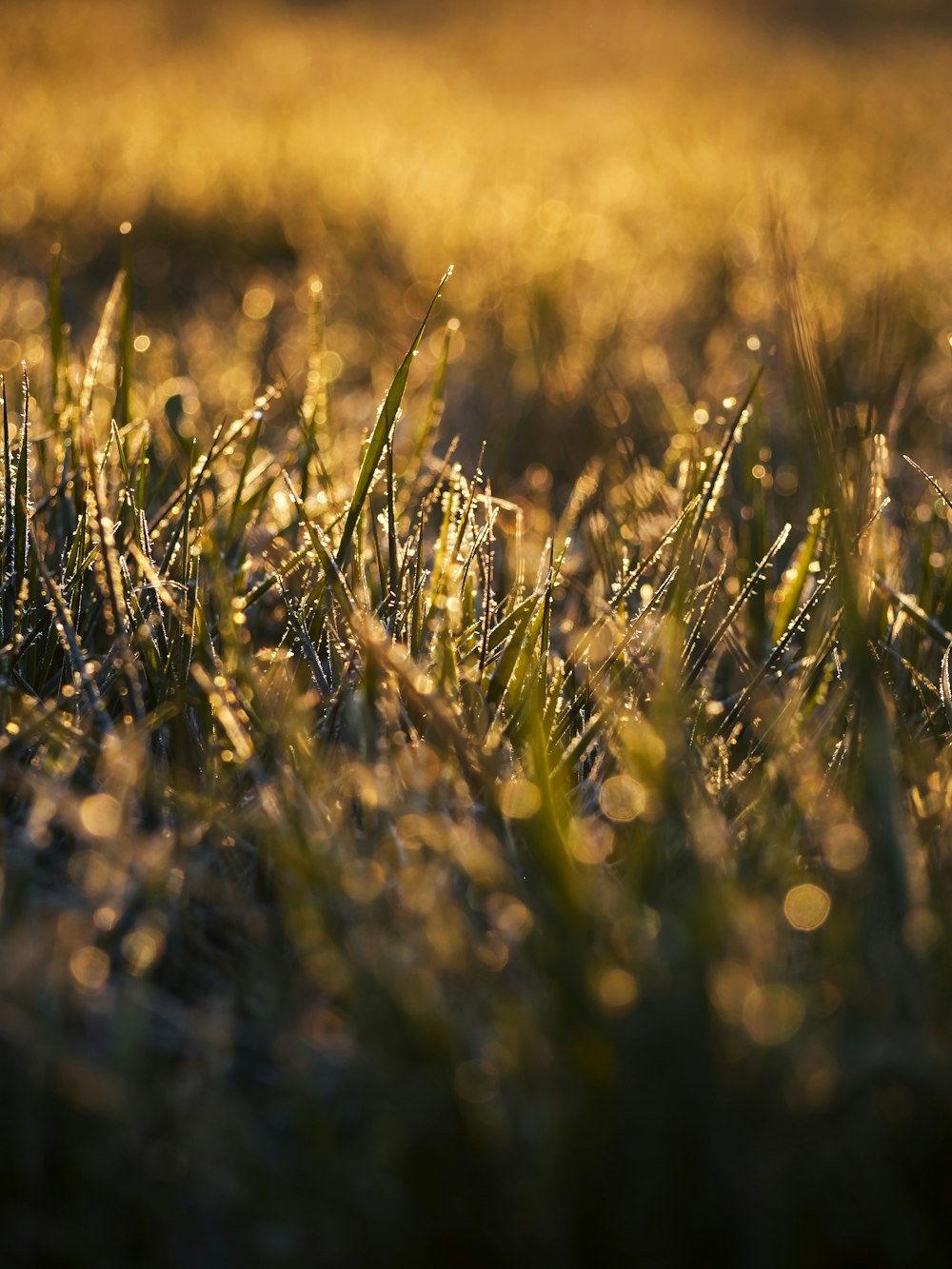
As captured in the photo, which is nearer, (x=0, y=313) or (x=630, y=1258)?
(x=630, y=1258)

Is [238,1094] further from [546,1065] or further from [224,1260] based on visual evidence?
[546,1065]

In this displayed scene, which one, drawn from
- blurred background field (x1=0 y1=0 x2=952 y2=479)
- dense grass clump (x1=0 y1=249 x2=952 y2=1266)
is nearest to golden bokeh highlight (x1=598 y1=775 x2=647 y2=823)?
dense grass clump (x1=0 y1=249 x2=952 y2=1266)

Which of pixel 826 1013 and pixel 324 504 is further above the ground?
pixel 826 1013

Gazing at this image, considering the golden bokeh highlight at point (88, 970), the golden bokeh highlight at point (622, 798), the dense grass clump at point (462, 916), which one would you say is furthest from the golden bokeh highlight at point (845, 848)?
the golden bokeh highlight at point (88, 970)

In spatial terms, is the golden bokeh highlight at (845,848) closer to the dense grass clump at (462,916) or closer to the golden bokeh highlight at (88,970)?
the dense grass clump at (462,916)

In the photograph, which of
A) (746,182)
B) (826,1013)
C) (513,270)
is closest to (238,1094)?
(826,1013)

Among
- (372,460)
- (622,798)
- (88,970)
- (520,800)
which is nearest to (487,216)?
(372,460)

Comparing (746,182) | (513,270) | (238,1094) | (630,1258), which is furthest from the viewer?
(746,182)
